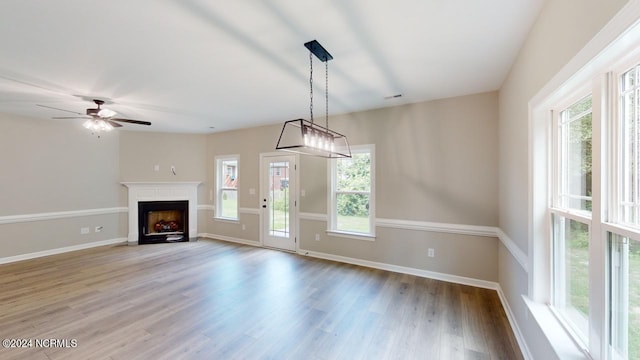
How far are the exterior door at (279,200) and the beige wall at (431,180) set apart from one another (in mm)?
604

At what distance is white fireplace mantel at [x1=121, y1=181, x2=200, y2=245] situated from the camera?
5.82 meters

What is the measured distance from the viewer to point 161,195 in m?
6.03

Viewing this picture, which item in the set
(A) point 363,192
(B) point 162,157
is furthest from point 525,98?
(B) point 162,157

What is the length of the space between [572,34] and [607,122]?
0.51m

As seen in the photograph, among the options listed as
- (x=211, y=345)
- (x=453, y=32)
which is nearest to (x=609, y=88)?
(x=453, y=32)

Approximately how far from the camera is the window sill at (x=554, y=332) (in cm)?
140

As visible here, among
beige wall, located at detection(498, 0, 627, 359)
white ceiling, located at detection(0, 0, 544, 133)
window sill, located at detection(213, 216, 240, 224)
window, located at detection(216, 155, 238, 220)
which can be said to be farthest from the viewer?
window, located at detection(216, 155, 238, 220)

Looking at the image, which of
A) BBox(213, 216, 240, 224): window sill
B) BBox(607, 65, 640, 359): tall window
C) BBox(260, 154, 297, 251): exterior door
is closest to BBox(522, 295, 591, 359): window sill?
BBox(607, 65, 640, 359): tall window

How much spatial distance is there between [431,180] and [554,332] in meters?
2.37

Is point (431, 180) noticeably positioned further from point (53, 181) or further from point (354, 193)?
point (53, 181)

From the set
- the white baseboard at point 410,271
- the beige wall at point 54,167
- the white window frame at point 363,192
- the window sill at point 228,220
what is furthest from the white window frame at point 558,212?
the beige wall at point 54,167

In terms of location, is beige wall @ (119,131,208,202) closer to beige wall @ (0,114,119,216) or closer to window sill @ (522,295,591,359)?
beige wall @ (0,114,119,216)

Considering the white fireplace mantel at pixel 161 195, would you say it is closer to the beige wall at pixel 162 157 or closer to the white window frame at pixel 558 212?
the beige wall at pixel 162 157

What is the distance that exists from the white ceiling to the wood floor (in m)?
2.65
